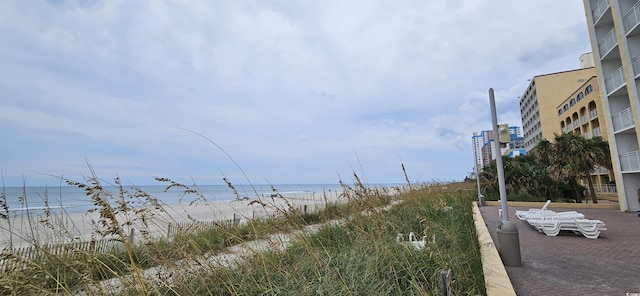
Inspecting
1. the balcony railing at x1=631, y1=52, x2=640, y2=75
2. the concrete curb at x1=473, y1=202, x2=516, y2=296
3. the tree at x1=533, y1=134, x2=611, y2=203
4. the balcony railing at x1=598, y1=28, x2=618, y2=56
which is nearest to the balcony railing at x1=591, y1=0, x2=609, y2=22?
the balcony railing at x1=598, y1=28, x2=618, y2=56

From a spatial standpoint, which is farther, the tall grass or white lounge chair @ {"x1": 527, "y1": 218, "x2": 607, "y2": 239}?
white lounge chair @ {"x1": 527, "y1": 218, "x2": 607, "y2": 239}

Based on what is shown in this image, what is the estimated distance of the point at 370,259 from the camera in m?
2.71

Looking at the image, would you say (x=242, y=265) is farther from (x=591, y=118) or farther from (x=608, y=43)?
(x=591, y=118)

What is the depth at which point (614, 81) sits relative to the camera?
12.1 m

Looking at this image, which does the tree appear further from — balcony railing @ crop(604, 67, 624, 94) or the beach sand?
the beach sand

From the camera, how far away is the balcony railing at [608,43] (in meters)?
12.0

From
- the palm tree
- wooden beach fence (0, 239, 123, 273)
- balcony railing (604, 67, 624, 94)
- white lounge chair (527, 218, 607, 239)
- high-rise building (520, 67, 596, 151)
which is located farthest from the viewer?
high-rise building (520, 67, 596, 151)

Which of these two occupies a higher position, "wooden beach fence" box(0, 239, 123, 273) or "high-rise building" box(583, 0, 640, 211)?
"high-rise building" box(583, 0, 640, 211)

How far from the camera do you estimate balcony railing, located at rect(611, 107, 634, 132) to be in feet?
37.4

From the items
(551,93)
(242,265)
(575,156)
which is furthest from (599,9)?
(551,93)

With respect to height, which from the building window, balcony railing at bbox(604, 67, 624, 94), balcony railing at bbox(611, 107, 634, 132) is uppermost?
the building window

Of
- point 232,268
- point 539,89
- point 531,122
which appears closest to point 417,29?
point 232,268

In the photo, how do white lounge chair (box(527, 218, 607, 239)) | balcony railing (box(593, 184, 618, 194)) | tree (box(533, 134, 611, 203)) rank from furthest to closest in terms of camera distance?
1. balcony railing (box(593, 184, 618, 194))
2. tree (box(533, 134, 611, 203))
3. white lounge chair (box(527, 218, 607, 239))

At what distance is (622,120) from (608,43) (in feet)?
11.7
